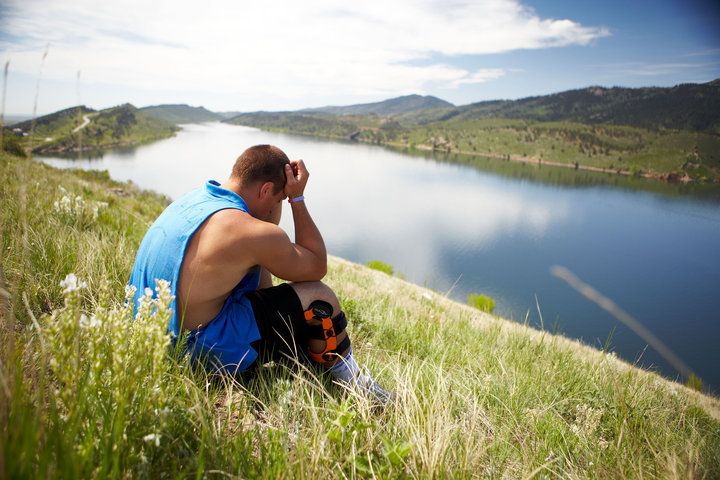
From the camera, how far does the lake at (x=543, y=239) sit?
18080 millimetres

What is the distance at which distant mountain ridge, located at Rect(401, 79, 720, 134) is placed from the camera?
310ft

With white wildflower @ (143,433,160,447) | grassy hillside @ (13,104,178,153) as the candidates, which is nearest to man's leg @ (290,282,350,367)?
white wildflower @ (143,433,160,447)

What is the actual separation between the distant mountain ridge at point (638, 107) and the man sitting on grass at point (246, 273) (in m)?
116

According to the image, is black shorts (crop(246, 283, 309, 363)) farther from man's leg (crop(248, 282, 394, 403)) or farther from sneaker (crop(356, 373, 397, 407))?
sneaker (crop(356, 373, 397, 407))

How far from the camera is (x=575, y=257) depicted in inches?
1061

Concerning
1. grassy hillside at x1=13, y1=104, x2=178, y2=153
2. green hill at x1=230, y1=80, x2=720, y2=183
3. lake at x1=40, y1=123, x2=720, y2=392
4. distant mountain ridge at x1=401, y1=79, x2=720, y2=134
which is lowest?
lake at x1=40, y1=123, x2=720, y2=392

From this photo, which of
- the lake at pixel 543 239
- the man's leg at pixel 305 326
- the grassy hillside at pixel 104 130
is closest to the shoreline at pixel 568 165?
the lake at pixel 543 239

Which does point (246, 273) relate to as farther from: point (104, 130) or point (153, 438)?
point (104, 130)

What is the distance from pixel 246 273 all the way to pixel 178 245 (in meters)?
0.40

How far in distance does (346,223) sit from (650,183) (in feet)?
188

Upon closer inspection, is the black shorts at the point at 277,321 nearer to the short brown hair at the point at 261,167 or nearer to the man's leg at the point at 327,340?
the man's leg at the point at 327,340

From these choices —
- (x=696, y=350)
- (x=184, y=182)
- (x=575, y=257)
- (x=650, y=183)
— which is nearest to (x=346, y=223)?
(x=575, y=257)

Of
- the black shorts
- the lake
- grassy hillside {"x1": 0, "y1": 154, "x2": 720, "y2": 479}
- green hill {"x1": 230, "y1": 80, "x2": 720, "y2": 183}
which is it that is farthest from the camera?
green hill {"x1": 230, "y1": 80, "x2": 720, "y2": 183}

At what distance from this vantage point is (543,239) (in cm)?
3095
